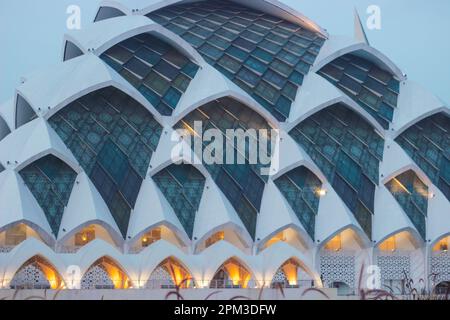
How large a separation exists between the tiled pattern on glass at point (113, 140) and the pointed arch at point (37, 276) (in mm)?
4794

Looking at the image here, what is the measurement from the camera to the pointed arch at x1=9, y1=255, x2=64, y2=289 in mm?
39406

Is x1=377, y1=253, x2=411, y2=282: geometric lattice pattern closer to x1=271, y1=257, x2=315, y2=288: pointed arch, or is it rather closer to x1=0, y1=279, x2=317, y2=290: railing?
x1=271, y1=257, x2=315, y2=288: pointed arch

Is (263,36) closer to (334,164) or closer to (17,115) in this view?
(334,164)

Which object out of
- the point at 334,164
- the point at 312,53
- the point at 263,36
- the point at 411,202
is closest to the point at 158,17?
the point at 263,36

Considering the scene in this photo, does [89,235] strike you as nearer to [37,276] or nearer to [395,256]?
[37,276]

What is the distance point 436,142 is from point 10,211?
26359 millimetres

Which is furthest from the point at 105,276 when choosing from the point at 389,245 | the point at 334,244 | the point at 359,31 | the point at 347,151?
the point at 359,31

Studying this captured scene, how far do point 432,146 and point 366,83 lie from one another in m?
5.98

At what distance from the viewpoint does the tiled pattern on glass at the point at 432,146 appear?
2030 inches

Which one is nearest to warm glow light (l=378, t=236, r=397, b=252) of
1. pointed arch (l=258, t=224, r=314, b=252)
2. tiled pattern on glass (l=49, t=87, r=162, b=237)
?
pointed arch (l=258, t=224, r=314, b=252)

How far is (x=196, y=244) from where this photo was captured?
4447cm

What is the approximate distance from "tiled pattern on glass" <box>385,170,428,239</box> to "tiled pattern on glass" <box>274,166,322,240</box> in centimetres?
487

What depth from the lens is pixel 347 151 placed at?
51406 mm
